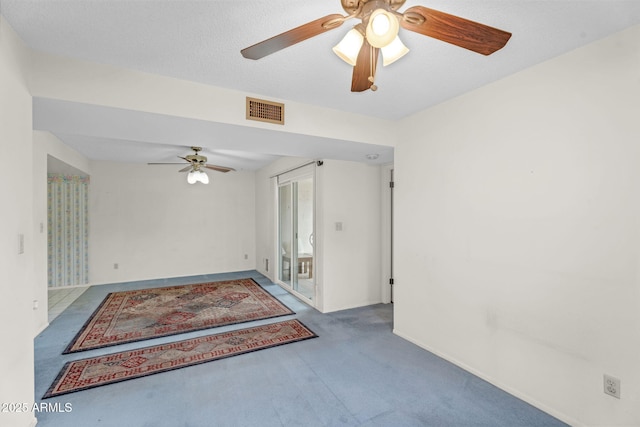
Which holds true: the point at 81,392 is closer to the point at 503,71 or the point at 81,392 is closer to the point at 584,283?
the point at 584,283

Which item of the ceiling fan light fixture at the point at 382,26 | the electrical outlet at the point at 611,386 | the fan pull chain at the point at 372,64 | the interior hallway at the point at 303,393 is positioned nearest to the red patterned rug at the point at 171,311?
the interior hallway at the point at 303,393

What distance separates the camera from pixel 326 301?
413 centimetres

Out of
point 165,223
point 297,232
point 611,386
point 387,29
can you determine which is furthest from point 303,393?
point 165,223

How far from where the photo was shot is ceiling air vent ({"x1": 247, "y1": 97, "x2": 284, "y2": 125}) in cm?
260

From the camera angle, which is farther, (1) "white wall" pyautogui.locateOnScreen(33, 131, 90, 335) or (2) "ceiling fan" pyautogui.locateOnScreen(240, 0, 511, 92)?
(1) "white wall" pyautogui.locateOnScreen(33, 131, 90, 335)

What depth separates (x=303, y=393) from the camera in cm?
230

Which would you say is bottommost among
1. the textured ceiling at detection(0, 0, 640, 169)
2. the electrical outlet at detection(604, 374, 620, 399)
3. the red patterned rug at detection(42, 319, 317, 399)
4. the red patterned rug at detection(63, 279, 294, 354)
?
the red patterned rug at detection(42, 319, 317, 399)

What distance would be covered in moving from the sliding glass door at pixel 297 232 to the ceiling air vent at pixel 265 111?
1856 mm

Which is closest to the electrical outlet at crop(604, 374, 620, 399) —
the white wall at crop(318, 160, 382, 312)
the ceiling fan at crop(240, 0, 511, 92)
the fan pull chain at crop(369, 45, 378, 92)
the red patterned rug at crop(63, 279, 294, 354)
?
the ceiling fan at crop(240, 0, 511, 92)

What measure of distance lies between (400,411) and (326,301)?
211 cm

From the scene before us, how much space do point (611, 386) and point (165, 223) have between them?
6.85 m

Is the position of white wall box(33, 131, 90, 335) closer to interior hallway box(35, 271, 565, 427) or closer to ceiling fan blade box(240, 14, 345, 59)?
interior hallway box(35, 271, 565, 427)

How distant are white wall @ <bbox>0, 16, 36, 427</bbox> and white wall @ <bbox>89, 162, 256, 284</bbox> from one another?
4487 mm

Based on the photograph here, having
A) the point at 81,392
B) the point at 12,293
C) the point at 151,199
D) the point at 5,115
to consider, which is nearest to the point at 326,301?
the point at 81,392
